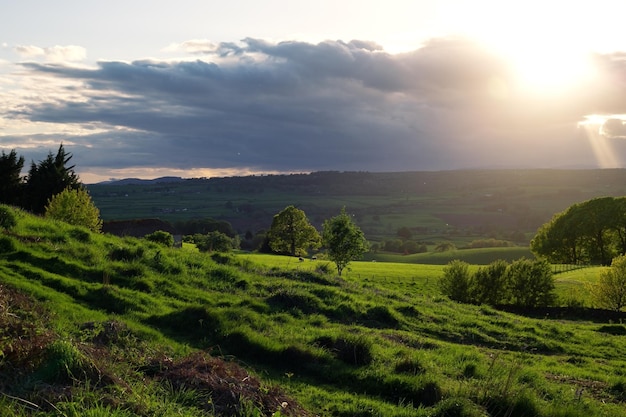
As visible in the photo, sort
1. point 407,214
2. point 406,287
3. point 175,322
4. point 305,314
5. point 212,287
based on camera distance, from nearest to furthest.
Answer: point 175,322 → point 305,314 → point 212,287 → point 406,287 → point 407,214

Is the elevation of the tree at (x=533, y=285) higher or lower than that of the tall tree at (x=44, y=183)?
lower

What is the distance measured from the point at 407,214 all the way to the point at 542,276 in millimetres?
150490

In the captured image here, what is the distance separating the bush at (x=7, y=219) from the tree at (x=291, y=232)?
212 feet

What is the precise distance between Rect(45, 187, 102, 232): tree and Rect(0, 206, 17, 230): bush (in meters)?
21.7

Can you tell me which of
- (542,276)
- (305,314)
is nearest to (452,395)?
(305,314)

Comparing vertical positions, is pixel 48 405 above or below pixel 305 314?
above

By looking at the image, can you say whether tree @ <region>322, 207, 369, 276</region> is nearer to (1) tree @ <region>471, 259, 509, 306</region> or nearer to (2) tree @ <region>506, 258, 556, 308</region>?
(1) tree @ <region>471, 259, 509, 306</region>

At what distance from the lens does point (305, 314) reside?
750 inches

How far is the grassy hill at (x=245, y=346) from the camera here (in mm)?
7355

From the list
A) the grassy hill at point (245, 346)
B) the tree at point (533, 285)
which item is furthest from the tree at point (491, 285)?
the grassy hill at point (245, 346)

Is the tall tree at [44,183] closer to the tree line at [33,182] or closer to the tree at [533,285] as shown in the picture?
the tree line at [33,182]

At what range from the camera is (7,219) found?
2112 cm

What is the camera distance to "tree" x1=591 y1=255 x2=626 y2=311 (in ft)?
144

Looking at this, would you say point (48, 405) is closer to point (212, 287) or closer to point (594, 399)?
point (594, 399)
